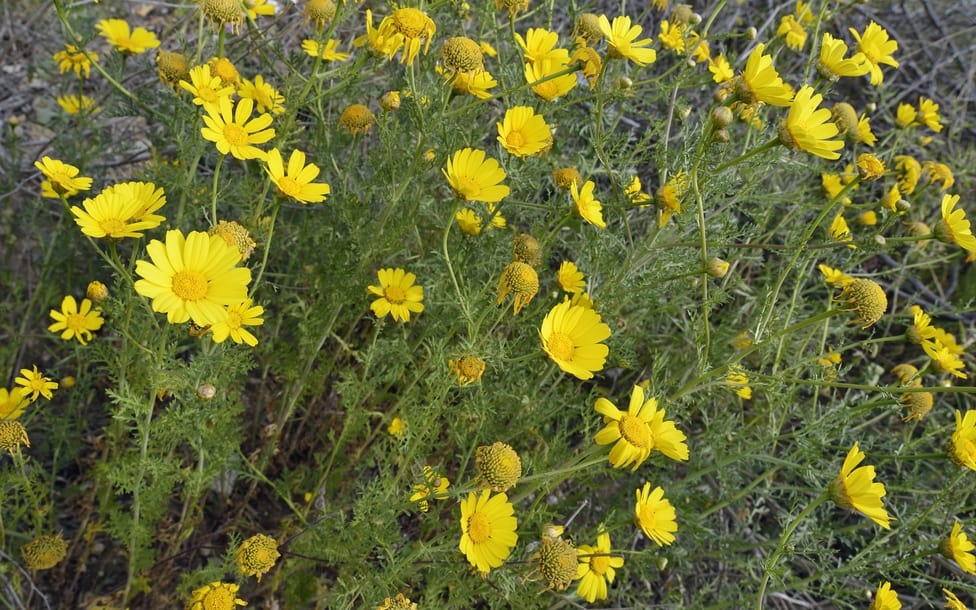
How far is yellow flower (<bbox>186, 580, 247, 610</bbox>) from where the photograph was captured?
1.66m

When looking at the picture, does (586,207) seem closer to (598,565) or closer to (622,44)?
(622,44)

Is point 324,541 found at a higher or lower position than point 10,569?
higher

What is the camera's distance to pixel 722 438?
7.59 feet

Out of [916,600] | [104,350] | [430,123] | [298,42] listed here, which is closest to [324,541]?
[104,350]

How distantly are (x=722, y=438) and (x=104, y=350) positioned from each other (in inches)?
73.7

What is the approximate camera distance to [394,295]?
2135 mm

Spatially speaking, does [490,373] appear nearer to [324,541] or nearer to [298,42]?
[324,541]

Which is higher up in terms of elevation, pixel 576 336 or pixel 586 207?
pixel 586 207

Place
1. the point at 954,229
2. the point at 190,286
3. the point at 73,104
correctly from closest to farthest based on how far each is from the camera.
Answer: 1. the point at 190,286
2. the point at 954,229
3. the point at 73,104

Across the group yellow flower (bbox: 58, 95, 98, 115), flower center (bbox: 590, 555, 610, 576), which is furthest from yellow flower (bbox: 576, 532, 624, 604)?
yellow flower (bbox: 58, 95, 98, 115)

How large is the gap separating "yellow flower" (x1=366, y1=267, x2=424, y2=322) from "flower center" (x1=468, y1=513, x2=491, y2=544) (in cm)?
69

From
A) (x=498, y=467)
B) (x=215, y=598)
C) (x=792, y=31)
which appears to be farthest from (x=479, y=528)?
(x=792, y=31)

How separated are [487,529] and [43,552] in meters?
1.24

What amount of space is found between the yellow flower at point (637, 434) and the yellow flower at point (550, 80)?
947 millimetres
